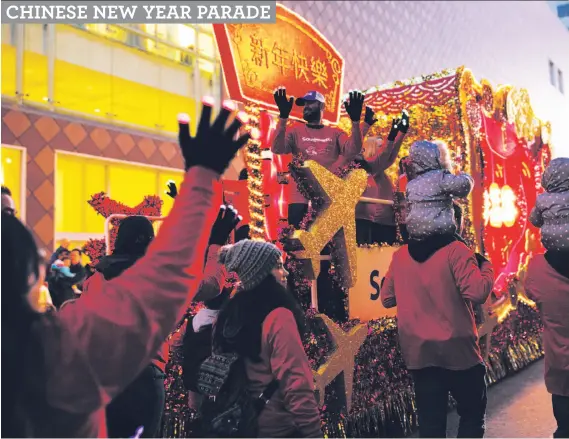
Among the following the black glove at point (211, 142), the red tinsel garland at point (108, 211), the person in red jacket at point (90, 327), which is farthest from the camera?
the red tinsel garland at point (108, 211)

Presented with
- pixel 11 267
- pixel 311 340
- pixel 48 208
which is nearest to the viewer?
pixel 11 267

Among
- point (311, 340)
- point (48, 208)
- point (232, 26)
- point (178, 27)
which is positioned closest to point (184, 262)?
point (311, 340)

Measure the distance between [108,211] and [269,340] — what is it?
219 centimetres

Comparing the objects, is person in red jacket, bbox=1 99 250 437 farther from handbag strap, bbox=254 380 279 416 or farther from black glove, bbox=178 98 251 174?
handbag strap, bbox=254 380 279 416

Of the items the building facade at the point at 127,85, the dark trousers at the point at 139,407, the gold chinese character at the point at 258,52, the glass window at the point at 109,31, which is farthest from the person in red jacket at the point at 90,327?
the glass window at the point at 109,31

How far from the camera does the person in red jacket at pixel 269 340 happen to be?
214cm

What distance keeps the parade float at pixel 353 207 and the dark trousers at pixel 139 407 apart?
358mm

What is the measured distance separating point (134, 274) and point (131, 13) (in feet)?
6.41

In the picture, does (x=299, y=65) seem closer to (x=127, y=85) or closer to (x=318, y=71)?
(x=318, y=71)

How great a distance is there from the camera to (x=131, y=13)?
2.84m

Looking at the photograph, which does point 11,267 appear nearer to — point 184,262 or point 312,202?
point 184,262

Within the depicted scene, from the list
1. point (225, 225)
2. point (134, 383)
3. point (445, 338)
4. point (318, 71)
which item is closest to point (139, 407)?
point (134, 383)

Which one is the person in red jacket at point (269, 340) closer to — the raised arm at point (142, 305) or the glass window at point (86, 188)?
the raised arm at point (142, 305)

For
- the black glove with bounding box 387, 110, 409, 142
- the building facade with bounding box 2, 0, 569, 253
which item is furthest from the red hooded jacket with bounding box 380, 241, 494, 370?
the building facade with bounding box 2, 0, 569, 253
